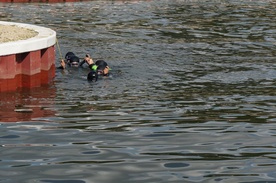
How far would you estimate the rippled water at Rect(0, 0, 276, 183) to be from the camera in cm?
1430

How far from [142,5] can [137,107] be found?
40362 millimetres

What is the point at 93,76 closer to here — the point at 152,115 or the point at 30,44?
the point at 30,44

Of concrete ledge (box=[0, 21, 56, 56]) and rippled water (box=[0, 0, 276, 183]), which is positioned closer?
rippled water (box=[0, 0, 276, 183])

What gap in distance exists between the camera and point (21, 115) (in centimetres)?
1955

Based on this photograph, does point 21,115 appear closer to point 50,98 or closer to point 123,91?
point 50,98

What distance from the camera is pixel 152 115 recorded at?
1931cm

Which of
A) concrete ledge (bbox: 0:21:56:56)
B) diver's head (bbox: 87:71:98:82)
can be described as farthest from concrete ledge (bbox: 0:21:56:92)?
diver's head (bbox: 87:71:98:82)

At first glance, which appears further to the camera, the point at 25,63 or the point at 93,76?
the point at 93,76

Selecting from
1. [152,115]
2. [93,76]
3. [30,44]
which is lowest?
[93,76]

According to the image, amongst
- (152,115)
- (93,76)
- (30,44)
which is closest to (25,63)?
(30,44)

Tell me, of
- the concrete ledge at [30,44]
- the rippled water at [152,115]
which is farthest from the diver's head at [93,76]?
the concrete ledge at [30,44]

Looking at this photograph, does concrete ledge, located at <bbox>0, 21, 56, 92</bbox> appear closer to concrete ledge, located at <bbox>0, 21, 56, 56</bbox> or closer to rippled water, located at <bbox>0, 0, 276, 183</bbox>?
concrete ledge, located at <bbox>0, 21, 56, 56</bbox>

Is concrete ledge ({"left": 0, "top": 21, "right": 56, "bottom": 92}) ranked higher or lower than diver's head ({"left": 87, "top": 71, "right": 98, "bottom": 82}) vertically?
higher

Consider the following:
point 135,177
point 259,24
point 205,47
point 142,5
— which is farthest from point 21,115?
point 142,5
